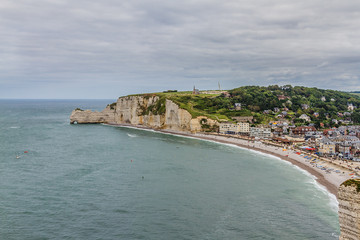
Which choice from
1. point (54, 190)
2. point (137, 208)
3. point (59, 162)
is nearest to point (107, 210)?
point (137, 208)

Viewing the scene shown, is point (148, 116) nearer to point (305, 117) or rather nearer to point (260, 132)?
point (260, 132)

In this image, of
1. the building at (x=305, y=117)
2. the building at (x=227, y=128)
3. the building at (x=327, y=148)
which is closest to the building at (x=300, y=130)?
the building at (x=227, y=128)

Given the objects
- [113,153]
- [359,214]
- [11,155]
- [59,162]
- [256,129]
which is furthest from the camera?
[256,129]

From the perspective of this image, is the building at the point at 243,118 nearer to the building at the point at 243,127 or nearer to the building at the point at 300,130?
the building at the point at 243,127

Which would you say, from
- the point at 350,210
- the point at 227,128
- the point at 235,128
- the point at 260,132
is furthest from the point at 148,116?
the point at 350,210

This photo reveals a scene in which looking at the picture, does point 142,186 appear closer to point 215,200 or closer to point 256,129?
point 215,200

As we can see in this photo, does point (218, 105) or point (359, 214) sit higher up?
point (218, 105)
